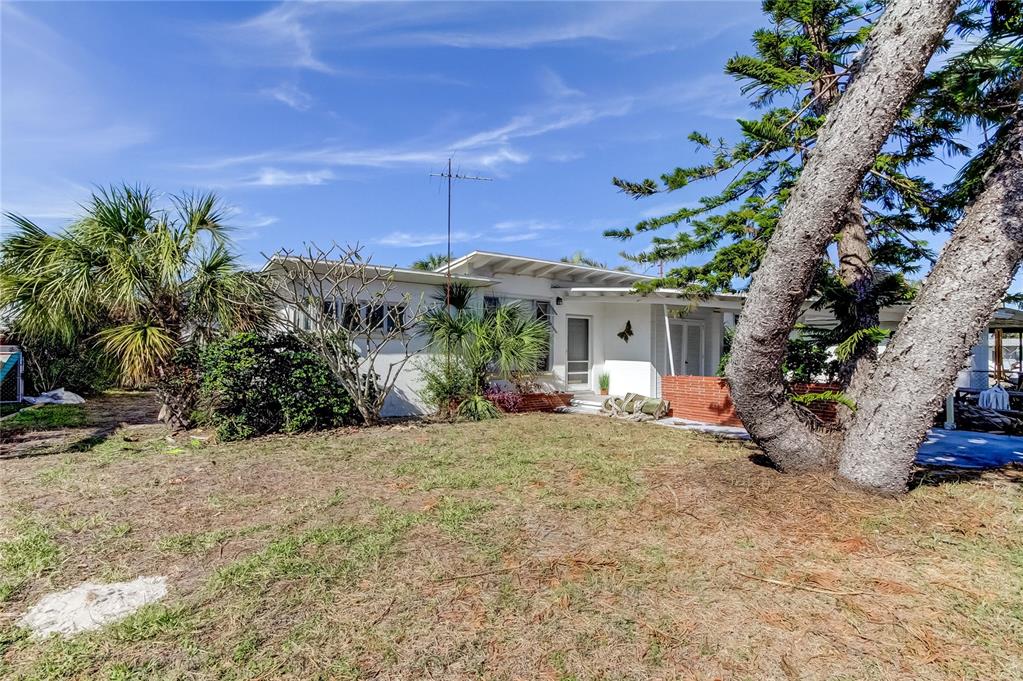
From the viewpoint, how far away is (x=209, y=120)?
10.3 m

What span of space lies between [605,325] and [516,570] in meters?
13.7

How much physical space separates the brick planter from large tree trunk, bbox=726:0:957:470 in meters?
8.20

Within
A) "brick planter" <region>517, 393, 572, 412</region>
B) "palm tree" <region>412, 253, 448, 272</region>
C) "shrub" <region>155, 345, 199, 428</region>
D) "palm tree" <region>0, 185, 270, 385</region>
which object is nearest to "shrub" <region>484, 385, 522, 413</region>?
"brick planter" <region>517, 393, 572, 412</region>

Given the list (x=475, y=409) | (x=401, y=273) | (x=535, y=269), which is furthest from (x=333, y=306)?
(x=535, y=269)

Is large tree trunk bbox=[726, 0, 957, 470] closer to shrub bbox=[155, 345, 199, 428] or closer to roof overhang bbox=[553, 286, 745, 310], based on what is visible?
roof overhang bbox=[553, 286, 745, 310]

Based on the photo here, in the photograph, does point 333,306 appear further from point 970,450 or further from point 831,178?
point 970,450

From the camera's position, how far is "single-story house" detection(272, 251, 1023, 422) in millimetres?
13750

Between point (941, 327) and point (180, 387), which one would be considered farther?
point (180, 387)

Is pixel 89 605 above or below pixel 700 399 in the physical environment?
below

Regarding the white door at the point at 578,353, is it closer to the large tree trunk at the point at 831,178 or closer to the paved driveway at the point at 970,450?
the paved driveway at the point at 970,450

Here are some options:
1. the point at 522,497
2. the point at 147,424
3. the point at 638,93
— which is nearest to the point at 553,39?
the point at 638,93

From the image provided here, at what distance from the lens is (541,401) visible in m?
14.2

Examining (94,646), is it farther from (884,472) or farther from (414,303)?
(414,303)

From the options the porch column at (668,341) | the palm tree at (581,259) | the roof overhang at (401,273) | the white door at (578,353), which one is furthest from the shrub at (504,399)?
the palm tree at (581,259)
